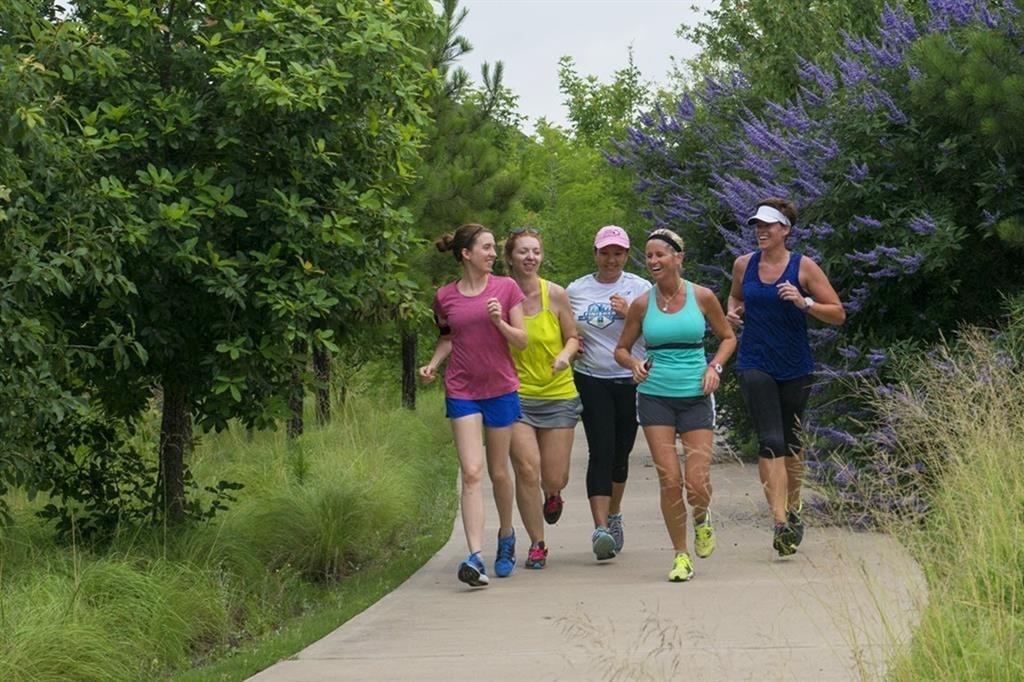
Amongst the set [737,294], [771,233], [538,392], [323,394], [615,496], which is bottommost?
[615,496]

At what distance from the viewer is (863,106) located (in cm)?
1195

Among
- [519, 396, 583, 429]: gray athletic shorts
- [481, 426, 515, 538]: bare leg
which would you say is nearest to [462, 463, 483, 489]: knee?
[481, 426, 515, 538]: bare leg

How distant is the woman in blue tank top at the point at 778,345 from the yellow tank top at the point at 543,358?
1113mm

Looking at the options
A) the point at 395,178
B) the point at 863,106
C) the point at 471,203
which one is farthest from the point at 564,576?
the point at 471,203

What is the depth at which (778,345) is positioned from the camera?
404 inches

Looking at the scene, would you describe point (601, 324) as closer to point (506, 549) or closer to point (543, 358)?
point (543, 358)

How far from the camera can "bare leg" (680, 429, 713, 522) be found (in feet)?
31.8

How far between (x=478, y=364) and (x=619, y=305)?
1.02 meters

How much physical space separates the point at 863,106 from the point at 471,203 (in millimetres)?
17270

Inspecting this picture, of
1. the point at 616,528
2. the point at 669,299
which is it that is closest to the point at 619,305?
the point at 669,299

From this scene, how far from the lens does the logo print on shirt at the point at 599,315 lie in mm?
10758

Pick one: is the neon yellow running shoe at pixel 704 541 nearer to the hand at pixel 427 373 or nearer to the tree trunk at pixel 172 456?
the hand at pixel 427 373

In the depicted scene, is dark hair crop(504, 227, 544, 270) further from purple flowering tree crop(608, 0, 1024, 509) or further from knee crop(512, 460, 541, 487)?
purple flowering tree crop(608, 0, 1024, 509)

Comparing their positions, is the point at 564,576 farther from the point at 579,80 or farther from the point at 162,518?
the point at 579,80
